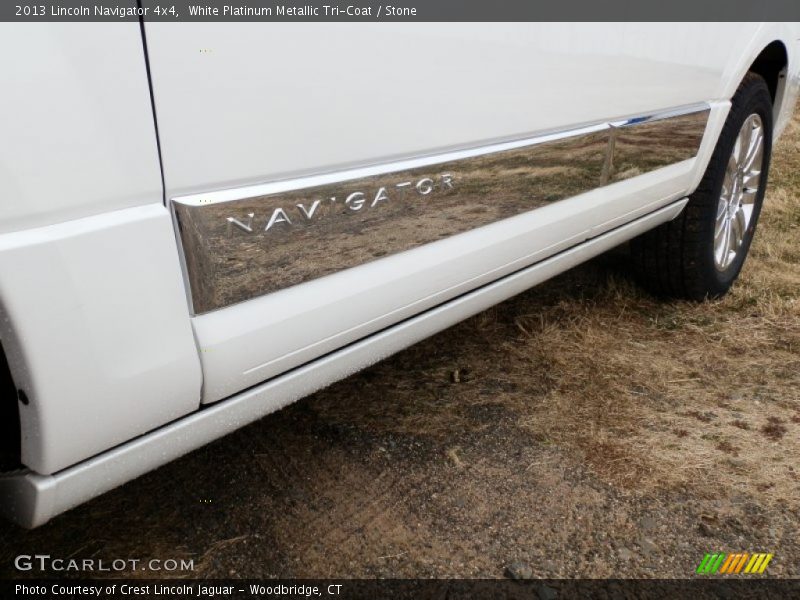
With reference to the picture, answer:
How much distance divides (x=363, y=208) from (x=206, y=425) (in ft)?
1.54

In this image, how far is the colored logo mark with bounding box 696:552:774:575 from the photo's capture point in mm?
1638

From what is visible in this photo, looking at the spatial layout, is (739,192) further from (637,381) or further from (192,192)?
(192,192)

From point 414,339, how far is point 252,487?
1.84 ft

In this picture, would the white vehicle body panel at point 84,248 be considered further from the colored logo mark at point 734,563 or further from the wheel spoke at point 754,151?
the wheel spoke at point 754,151

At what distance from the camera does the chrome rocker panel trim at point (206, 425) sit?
44.3 inches

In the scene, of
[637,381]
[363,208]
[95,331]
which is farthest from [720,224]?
[95,331]

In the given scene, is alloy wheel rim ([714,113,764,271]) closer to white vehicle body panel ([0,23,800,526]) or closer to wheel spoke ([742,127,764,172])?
wheel spoke ([742,127,764,172])

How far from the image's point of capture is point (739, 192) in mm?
3020

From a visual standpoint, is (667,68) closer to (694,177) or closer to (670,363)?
(694,177)
